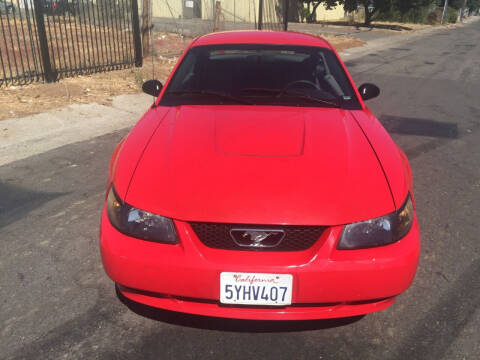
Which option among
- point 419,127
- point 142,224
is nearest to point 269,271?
point 142,224

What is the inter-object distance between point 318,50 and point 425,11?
145 ft

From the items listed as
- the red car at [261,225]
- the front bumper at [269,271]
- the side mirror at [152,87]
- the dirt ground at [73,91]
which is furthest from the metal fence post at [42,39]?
the front bumper at [269,271]

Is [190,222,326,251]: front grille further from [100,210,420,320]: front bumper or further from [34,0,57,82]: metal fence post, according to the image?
[34,0,57,82]: metal fence post

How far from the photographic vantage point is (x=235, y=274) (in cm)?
193

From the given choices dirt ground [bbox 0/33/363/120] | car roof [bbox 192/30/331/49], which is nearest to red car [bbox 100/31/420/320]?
car roof [bbox 192/30/331/49]

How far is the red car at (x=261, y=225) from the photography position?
6.43 feet

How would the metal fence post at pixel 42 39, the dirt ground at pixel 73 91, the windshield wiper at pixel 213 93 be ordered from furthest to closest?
the metal fence post at pixel 42 39, the dirt ground at pixel 73 91, the windshield wiper at pixel 213 93

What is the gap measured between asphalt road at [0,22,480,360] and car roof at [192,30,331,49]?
178cm

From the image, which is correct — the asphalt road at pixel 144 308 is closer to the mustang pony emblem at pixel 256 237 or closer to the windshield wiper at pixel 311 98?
the mustang pony emblem at pixel 256 237

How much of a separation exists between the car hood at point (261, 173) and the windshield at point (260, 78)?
368mm

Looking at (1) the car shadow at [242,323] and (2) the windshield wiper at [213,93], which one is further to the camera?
(2) the windshield wiper at [213,93]

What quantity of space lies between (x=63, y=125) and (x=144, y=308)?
4633 millimetres

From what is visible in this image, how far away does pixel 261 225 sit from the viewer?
197 centimetres

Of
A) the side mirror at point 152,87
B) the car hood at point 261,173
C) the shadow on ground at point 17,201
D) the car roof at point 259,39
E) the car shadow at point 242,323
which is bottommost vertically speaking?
the shadow on ground at point 17,201
